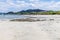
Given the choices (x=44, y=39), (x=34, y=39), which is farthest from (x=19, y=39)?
(x=44, y=39)

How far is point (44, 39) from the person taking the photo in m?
5.46

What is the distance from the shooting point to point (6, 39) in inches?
218

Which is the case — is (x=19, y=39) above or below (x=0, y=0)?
below

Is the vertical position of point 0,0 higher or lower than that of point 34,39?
higher

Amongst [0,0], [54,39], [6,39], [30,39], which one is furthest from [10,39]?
[0,0]

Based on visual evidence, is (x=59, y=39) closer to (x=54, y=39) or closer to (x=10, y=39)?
Answer: (x=54, y=39)

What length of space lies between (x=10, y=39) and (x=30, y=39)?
2.37ft

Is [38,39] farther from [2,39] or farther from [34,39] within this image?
[2,39]

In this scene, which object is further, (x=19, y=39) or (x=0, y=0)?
(x=0, y=0)

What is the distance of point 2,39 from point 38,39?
129 centimetres

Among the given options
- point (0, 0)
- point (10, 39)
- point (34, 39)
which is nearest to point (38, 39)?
point (34, 39)

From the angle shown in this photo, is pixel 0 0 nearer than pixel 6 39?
No

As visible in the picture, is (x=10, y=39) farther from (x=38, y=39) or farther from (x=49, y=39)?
(x=49, y=39)

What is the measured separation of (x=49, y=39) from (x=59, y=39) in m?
0.35
